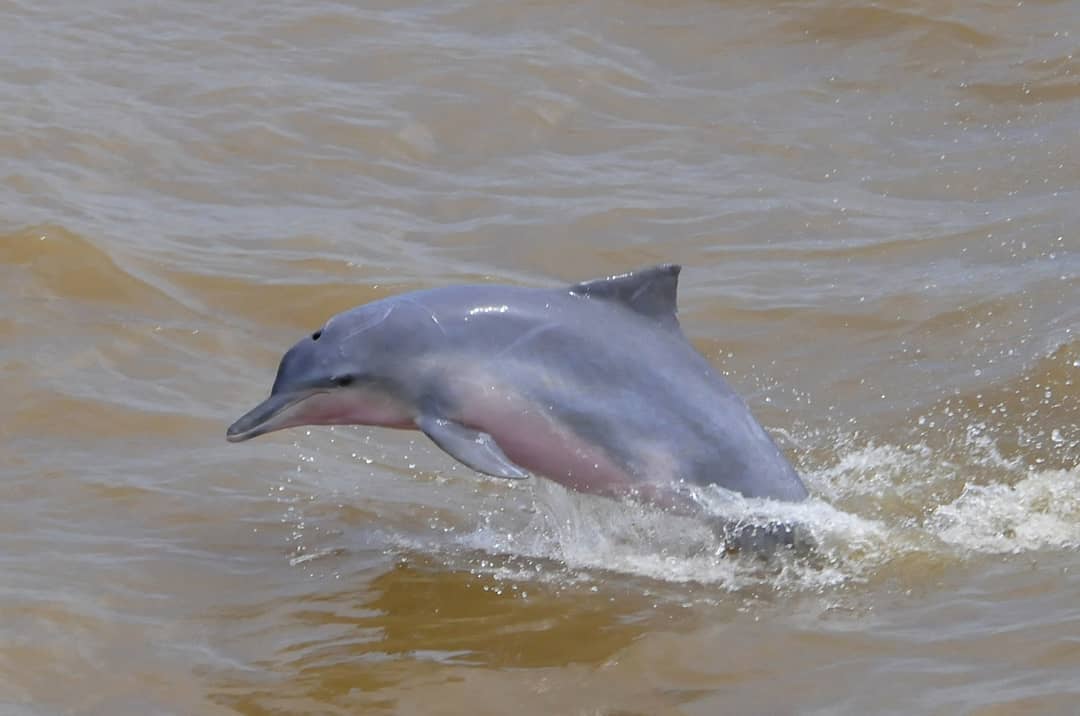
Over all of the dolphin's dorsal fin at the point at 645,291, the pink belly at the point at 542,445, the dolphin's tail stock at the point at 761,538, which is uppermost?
the dolphin's dorsal fin at the point at 645,291

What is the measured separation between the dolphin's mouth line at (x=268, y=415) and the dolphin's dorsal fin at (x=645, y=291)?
4.04 ft

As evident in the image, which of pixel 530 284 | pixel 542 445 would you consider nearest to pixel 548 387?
pixel 542 445

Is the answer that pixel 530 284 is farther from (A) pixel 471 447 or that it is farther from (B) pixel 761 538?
(A) pixel 471 447

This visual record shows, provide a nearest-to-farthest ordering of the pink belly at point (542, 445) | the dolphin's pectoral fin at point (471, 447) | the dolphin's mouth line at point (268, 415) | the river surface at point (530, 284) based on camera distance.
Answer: the river surface at point (530, 284) < the dolphin's pectoral fin at point (471, 447) < the pink belly at point (542, 445) < the dolphin's mouth line at point (268, 415)

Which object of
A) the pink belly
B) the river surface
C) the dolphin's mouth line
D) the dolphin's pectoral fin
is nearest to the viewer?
the river surface

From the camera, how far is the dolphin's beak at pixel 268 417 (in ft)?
25.7

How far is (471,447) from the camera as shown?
747cm

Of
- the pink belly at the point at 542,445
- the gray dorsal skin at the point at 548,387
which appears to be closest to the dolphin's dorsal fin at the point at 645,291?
the gray dorsal skin at the point at 548,387

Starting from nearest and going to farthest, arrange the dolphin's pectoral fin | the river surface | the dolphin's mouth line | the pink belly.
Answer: the river surface
the dolphin's pectoral fin
the pink belly
the dolphin's mouth line

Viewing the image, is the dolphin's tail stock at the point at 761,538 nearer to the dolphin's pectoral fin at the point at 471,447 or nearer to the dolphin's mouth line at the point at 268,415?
the dolphin's pectoral fin at the point at 471,447

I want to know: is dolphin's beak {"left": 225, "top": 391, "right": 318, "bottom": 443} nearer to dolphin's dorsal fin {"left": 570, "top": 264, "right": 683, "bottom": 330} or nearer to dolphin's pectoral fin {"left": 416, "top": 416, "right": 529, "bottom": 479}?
dolphin's pectoral fin {"left": 416, "top": 416, "right": 529, "bottom": 479}

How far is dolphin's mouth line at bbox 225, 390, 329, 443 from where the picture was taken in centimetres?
782

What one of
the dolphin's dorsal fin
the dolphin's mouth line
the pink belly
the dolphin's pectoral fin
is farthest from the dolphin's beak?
the dolphin's dorsal fin

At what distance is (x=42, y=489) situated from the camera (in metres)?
8.76
